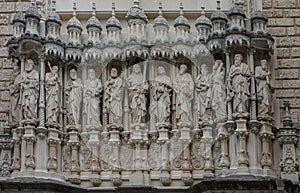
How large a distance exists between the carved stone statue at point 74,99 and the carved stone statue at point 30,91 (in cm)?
69

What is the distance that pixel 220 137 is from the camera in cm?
1493

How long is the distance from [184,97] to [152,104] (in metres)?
0.65

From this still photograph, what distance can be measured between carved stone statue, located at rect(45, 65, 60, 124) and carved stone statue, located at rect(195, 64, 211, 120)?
2.78 m

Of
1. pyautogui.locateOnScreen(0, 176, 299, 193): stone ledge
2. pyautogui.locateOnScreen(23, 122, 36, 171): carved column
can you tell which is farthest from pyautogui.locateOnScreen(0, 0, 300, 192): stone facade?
pyautogui.locateOnScreen(0, 176, 299, 193): stone ledge

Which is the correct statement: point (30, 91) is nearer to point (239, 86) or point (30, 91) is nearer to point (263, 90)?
point (239, 86)

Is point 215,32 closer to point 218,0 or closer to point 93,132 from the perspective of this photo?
point 218,0

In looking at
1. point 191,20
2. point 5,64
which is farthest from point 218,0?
point 5,64

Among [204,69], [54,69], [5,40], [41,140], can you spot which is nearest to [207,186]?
[204,69]

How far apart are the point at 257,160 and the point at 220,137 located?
0.83 m

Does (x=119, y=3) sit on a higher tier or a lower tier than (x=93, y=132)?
higher

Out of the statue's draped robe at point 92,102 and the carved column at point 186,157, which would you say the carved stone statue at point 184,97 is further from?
the statue's draped robe at point 92,102

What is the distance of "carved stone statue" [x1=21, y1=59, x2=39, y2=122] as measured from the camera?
1501 cm

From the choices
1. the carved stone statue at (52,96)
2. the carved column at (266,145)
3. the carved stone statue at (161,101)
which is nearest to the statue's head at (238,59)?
the carved column at (266,145)

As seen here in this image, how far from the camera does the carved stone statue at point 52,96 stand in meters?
15.2
